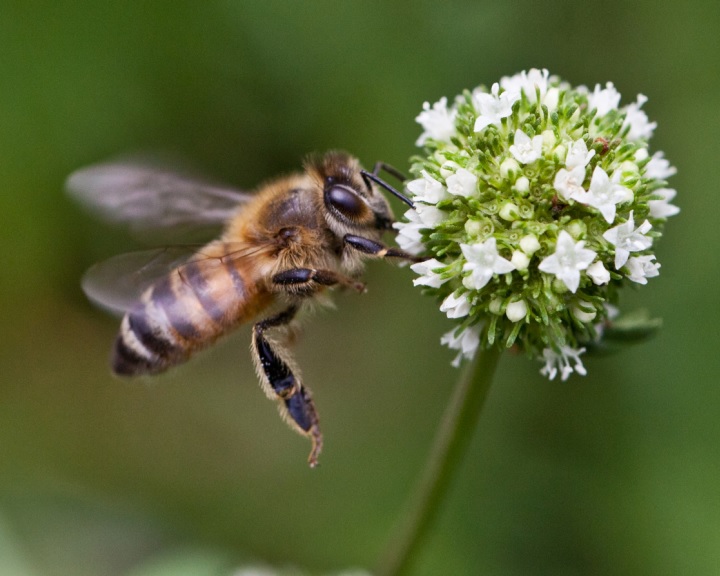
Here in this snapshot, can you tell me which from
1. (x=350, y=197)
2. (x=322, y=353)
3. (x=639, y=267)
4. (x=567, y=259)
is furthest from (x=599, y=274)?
(x=322, y=353)

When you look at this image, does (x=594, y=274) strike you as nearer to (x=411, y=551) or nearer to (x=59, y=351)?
(x=411, y=551)

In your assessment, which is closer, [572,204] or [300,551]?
[572,204]

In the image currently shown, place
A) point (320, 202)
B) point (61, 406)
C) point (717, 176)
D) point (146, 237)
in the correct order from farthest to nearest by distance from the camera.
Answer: point (61, 406), point (717, 176), point (146, 237), point (320, 202)

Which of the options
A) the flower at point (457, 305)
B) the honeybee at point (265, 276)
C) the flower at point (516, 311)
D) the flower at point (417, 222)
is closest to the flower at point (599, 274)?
the flower at point (516, 311)

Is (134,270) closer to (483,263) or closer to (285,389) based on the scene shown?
(285,389)

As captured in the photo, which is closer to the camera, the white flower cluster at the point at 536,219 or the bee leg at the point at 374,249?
the white flower cluster at the point at 536,219

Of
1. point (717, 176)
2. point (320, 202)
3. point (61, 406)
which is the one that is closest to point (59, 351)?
point (61, 406)

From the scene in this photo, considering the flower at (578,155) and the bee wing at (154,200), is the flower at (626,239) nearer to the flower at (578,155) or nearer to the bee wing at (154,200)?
the flower at (578,155)
